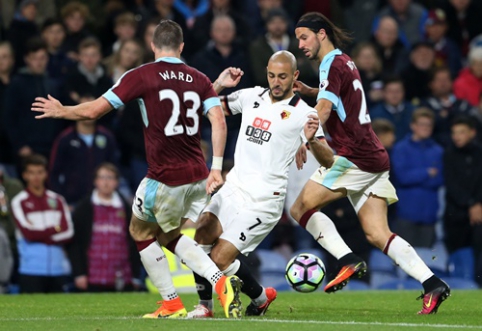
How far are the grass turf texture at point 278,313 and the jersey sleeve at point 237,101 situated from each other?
1896mm

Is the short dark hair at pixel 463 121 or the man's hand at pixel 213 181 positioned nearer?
the man's hand at pixel 213 181

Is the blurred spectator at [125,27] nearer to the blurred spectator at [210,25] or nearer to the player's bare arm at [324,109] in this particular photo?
the blurred spectator at [210,25]

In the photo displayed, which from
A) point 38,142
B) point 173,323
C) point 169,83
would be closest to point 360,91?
point 169,83

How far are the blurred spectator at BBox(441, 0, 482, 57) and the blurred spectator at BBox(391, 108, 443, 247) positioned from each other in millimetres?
3906

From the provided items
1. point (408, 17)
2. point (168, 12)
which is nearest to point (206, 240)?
point (168, 12)

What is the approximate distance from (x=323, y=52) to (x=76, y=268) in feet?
18.3

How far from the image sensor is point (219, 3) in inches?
695

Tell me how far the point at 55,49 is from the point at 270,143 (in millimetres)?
7612

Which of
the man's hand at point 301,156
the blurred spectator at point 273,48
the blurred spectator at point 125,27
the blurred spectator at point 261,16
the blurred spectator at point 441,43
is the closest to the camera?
the man's hand at point 301,156

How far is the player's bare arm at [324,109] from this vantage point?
10.2m

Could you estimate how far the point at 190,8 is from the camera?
18.4 m

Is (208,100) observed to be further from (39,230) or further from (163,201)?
(39,230)

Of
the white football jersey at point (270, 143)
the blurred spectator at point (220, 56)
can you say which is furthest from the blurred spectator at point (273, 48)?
the white football jersey at point (270, 143)

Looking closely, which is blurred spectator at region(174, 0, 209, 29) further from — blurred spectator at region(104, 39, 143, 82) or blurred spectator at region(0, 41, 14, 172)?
blurred spectator at region(0, 41, 14, 172)
